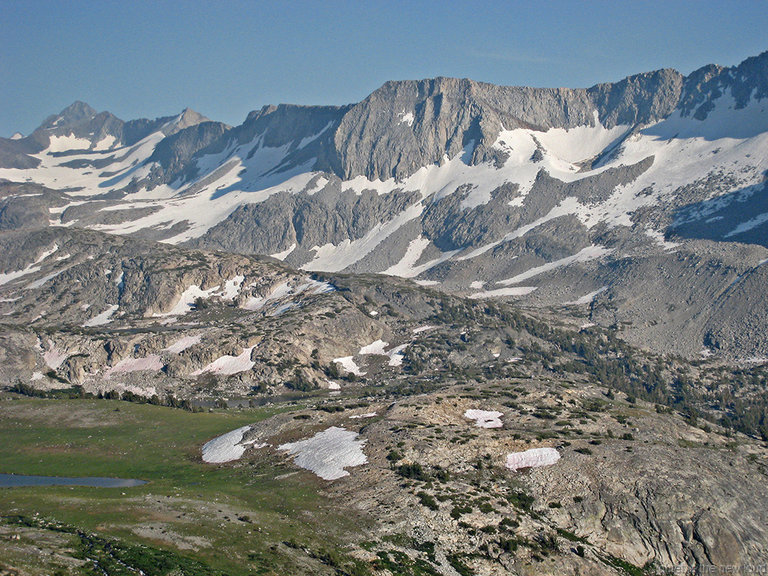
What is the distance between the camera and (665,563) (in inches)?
2472

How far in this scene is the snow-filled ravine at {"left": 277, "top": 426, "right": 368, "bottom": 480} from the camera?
7581cm

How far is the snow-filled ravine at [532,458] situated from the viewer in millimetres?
73750

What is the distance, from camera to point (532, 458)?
246ft

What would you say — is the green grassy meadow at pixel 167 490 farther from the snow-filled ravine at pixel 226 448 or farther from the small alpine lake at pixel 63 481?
the snow-filled ravine at pixel 226 448

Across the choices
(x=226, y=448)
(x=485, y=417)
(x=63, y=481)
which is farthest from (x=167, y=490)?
(x=485, y=417)

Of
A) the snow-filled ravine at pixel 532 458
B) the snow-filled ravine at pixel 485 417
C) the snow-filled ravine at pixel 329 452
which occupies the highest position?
the snow-filled ravine at pixel 329 452

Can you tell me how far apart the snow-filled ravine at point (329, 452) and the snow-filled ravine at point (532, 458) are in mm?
13955

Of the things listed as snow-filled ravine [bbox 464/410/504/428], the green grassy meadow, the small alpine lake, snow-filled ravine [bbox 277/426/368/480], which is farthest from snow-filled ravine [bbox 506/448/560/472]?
the small alpine lake

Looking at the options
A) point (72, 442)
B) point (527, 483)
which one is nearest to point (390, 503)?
point (527, 483)

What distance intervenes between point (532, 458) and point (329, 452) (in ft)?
66.6

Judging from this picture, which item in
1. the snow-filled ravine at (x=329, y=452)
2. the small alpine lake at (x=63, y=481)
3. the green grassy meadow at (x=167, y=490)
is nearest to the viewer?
the green grassy meadow at (x=167, y=490)

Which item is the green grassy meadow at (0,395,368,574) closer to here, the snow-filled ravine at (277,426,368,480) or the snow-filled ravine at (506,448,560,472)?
the snow-filled ravine at (277,426,368,480)

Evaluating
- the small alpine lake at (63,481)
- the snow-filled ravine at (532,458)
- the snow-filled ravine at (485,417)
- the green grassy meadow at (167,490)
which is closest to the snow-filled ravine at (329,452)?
the green grassy meadow at (167,490)

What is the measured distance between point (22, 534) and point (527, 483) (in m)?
41.2
